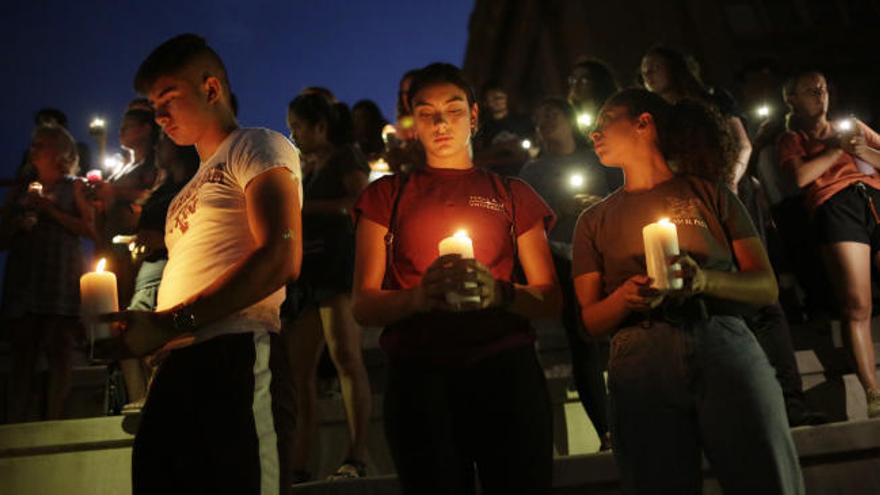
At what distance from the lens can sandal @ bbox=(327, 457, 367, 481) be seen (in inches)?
128

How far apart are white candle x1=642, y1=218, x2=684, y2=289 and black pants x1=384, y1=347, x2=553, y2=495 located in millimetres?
438

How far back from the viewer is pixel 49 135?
5270 millimetres

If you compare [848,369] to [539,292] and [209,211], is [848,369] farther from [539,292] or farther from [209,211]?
[209,211]

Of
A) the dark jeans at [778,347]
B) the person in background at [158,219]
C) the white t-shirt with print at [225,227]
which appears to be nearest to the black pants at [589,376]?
the dark jeans at [778,347]

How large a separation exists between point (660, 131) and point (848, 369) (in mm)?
2544

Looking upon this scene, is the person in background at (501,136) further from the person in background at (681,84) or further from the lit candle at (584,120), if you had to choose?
the person in background at (681,84)

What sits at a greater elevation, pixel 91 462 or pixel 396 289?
pixel 396 289

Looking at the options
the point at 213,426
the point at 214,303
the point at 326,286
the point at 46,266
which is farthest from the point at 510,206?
the point at 46,266

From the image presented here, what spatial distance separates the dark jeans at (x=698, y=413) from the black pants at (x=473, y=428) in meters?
0.29

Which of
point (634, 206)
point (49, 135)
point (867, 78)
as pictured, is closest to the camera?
point (634, 206)

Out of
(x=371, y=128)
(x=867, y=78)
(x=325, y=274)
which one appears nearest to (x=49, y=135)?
(x=371, y=128)

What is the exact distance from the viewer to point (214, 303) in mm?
1779

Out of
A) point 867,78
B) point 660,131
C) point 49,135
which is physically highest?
point 867,78

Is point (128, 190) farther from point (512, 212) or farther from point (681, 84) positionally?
point (681, 84)
